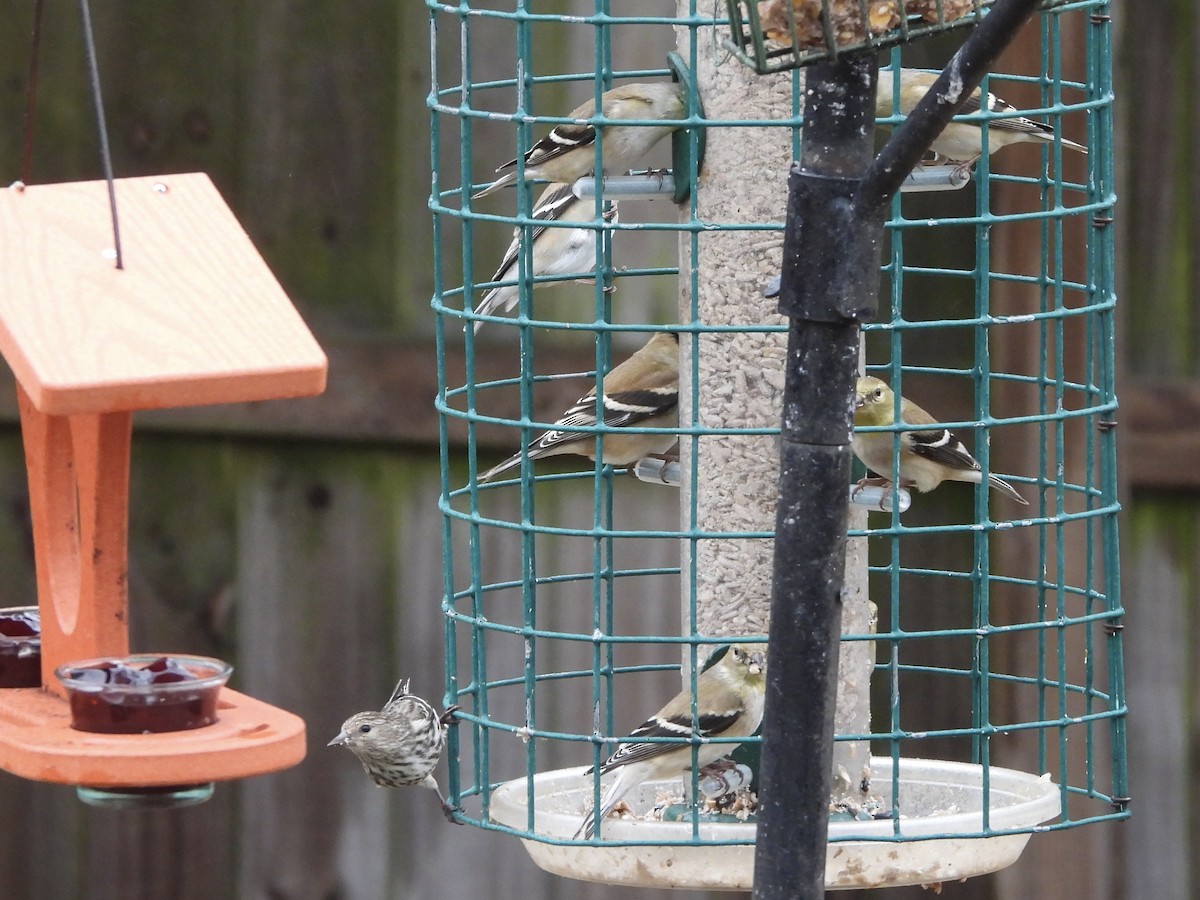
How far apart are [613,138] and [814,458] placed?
1.35 m

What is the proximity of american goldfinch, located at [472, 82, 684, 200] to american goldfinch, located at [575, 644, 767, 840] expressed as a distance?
899 mm

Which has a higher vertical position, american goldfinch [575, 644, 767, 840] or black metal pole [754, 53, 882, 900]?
black metal pole [754, 53, 882, 900]

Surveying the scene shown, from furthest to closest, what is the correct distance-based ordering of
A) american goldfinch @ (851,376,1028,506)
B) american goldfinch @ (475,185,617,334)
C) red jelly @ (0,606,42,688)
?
american goldfinch @ (475,185,617,334) → american goldfinch @ (851,376,1028,506) → red jelly @ (0,606,42,688)

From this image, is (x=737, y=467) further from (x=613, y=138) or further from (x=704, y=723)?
(x=613, y=138)

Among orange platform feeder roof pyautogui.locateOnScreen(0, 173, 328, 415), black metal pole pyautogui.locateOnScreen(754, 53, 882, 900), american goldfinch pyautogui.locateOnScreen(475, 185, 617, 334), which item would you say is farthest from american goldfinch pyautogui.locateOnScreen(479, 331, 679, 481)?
black metal pole pyautogui.locateOnScreen(754, 53, 882, 900)

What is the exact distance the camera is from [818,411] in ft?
7.09

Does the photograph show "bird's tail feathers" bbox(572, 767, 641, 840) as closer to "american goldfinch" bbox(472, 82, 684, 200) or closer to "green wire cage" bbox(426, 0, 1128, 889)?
"green wire cage" bbox(426, 0, 1128, 889)

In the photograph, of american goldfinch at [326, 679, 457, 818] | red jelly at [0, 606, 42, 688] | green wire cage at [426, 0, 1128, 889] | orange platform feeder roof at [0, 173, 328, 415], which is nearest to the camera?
orange platform feeder roof at [0, 173, 328, 415]

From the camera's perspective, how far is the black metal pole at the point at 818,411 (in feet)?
6.93

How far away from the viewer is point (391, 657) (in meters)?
4.54

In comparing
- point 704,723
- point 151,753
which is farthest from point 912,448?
point 151,753

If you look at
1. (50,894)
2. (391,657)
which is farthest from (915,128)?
(50,894)

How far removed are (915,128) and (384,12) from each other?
2558 mm

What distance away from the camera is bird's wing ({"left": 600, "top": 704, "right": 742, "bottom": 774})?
123 inches
